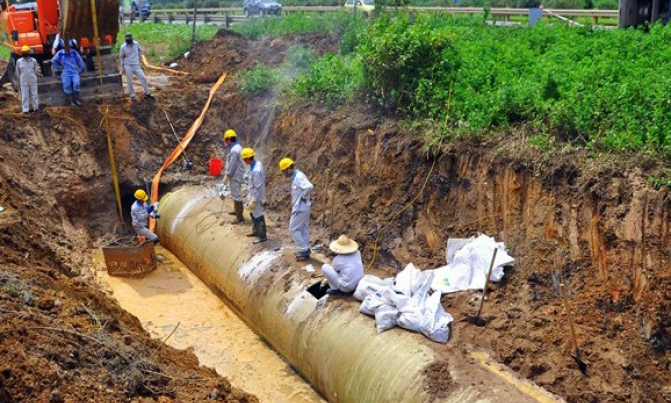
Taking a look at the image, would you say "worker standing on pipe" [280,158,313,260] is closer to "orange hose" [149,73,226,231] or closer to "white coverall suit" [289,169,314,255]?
"white coverall suit" [289,169,314,255]

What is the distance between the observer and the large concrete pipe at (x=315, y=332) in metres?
8.62

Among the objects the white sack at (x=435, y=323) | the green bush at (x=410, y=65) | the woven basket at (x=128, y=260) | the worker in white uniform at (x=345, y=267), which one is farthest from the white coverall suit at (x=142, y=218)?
the white sack at (x=435, y=323)

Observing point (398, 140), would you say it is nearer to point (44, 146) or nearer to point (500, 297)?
point (500, 297)

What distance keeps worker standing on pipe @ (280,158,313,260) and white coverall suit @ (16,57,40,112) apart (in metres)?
7.67

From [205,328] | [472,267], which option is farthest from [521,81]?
[205,328]

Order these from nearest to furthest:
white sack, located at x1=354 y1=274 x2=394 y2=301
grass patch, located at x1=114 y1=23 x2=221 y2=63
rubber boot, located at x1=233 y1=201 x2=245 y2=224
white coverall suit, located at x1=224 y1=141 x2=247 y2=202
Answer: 1. white sack, located at x1=354 y1=274 x2=394 y2=301
2. white coverall suit, located at x1=224 y1=141 x2=247 y2=202
3. rubber boot, located at x1=233 y1=201 x2=245 y2=224
4. grass patch, located at x1=114 y1=23 x2=221 y2=63

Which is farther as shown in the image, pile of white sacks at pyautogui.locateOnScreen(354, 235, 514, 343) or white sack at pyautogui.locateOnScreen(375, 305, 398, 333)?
white sack at pyautogui.locateOnScreen(375, 305, 398, 333)

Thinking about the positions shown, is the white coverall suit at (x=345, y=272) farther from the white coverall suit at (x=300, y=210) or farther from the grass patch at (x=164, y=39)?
the grass patch at (x=164, y=39)

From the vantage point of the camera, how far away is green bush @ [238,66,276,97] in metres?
17.5

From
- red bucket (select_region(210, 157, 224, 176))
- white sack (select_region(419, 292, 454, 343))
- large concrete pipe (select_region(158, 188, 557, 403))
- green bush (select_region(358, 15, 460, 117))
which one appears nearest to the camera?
large concrete pipe (select_region(158, 188, 557, 403))

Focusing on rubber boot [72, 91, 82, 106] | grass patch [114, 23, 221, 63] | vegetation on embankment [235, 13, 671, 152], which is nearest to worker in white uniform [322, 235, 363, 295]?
vegetation on embankment [235, 13, 671, 152]

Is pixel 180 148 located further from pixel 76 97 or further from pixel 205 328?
pixel 205 328

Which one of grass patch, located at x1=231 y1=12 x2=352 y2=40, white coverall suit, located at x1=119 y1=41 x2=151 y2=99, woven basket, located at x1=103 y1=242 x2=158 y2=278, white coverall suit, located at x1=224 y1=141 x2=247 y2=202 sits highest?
grass patch, located at x1=231 y1=12 x2=352 y2=40

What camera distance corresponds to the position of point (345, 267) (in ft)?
34.2
